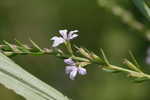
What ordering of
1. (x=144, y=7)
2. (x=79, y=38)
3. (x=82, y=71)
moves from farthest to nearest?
(x=79, y=38)
(x=144, y=7)
(x=82, y=71)

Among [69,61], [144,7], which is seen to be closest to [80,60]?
[69,61]

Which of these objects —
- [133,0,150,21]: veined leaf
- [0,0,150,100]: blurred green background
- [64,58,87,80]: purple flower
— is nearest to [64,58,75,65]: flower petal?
[64,58,87,80]: purple flower

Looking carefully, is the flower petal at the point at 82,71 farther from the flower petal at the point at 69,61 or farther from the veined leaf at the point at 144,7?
the veined leaf at the point at 144,7

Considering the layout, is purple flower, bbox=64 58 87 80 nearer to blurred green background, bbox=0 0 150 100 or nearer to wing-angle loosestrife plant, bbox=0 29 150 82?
wing-angle loosestrife plant, bbox=0 29 150 82

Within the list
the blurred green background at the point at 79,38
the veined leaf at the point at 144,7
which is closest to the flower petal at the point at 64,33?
the veined leaf at the point at 144,7

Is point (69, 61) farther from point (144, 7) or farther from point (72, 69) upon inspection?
point (144, 7)
